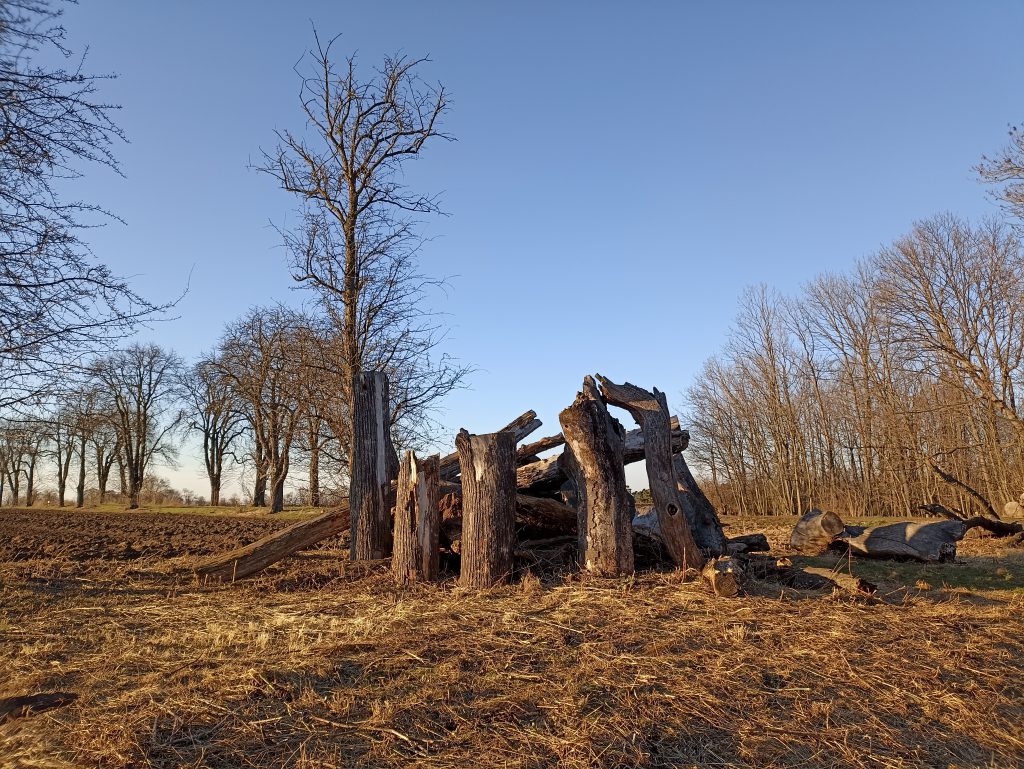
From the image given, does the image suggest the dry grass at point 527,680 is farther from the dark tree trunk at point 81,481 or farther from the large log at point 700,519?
the dark tree trunk at point 81,481

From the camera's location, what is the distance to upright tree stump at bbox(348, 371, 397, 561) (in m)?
7.96

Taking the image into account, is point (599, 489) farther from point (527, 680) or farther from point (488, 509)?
point (527, 680)

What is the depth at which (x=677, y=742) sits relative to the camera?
317cm

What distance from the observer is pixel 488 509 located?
21.8ft

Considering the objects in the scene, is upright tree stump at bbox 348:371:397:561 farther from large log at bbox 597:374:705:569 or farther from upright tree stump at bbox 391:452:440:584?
large log at bbox 597:374:705:569

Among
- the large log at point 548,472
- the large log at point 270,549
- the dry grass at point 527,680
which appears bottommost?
the dry grass at point 527,680

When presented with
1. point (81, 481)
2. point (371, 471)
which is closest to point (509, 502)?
→ point (371, 471)

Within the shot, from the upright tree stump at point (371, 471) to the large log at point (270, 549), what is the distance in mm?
281

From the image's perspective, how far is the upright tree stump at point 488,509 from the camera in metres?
6.58

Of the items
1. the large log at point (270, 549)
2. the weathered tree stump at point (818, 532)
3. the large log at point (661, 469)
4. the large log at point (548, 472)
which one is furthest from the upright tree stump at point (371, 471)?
the weathered tree stump at point (818, 532)

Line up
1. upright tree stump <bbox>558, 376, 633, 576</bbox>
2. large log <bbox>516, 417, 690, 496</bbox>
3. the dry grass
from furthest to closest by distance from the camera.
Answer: large log <bbox>516, 417, 690, 496</bbox>
upright tree stump <bbox>558, 376, 633, 576</bbox>
the dry grass

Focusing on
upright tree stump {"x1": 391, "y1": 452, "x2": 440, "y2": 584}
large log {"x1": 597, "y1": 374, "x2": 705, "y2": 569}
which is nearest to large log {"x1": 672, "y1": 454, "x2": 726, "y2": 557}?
large log {"x1": 597, "y1": 374, "x2": 705, "y2": 569}

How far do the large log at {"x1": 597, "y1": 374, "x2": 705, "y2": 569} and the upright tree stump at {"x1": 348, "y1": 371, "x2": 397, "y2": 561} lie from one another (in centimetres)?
287

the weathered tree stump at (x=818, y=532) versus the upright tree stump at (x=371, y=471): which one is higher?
the upright tree stump at (x=371, y=471)
